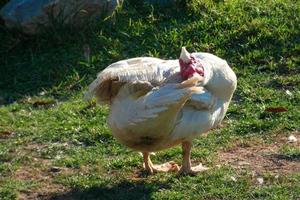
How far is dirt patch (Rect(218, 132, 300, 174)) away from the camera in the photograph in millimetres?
5793

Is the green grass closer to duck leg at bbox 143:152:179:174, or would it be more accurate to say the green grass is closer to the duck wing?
duck leg at bbox 143:152:179:174

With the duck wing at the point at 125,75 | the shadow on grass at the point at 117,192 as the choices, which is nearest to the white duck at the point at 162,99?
the duck wing at the point at 125,75

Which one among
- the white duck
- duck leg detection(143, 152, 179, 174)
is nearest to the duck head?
the white duck

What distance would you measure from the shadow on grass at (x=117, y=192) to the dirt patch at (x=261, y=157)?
75 centimetres

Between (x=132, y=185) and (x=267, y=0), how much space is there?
4833 mm

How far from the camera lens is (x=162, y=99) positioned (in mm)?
5043

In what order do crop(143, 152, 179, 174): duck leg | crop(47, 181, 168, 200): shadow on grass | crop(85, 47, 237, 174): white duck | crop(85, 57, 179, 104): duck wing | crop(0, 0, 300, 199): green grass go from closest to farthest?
crop(85, 47, 237, 174): white duck, crop(85, 57, 179, 104): duck wing, crop(47, 181, 168, 200): shadow on grass, crop(0, 0, 300, 199): green grass, crop(143, 152, 179, 174): duck leg

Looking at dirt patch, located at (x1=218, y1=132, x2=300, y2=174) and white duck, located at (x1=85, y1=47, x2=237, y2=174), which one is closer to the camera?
white duck, located at (x1=85, y1=47, x2=237, y2=174)

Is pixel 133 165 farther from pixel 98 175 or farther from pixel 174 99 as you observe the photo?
pixel 174 99

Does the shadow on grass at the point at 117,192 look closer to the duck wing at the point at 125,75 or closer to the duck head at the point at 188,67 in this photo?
the duck wing at the point at 125,75

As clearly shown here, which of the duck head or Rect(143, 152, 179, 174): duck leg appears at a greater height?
the duck head

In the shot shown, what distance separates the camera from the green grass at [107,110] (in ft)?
18.2

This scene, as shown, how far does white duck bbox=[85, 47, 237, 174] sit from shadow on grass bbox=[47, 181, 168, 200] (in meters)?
0.27

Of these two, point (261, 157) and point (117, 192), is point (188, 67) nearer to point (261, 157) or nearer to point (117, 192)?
point (117, 192)
